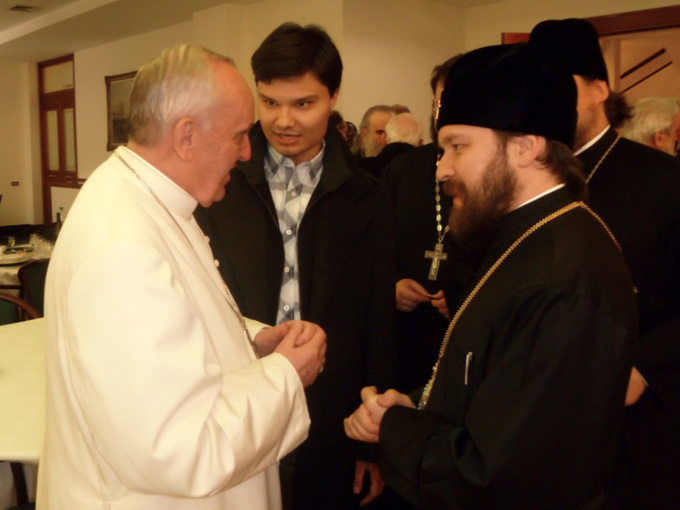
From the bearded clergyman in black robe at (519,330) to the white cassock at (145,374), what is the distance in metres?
0.30

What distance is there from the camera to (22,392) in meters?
2.00

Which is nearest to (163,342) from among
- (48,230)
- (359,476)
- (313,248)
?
(313,248)

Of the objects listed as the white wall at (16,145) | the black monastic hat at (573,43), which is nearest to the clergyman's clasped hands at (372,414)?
the black monastic hat at (573,43)

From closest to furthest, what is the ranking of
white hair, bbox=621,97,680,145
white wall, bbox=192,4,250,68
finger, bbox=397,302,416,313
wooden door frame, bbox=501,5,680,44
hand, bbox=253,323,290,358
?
1. hand, bbox=253,323,290,358
2. finger, bbox=397,302,416,313
3. white hair, bbox=621,97,680,145
4. wooden door frame, bbox=501,5,680,44
5. white wall, bbox=192,4,250,68

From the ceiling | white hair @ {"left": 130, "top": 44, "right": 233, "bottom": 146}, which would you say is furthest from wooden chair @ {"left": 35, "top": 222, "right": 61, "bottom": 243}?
white hair @ {"left": 130, "top": 44, "right": 233, "bottom": 146}

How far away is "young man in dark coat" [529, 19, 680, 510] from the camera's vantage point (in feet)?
5.63

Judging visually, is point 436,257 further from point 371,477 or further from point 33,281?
point 33,281

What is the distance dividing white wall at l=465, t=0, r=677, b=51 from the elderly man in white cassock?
528 cm

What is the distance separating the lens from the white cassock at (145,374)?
1021 mm

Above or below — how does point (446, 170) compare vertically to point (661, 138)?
below

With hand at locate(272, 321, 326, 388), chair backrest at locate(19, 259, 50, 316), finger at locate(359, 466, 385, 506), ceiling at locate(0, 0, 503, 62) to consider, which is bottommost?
finger at locate(359, 466, 385, 506)

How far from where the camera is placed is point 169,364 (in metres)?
1.03

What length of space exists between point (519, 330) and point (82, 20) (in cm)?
812

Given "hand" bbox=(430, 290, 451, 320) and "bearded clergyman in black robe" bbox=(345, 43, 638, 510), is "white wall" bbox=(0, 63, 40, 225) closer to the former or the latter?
"hand" bbox=(430, 290, 451, 320)
